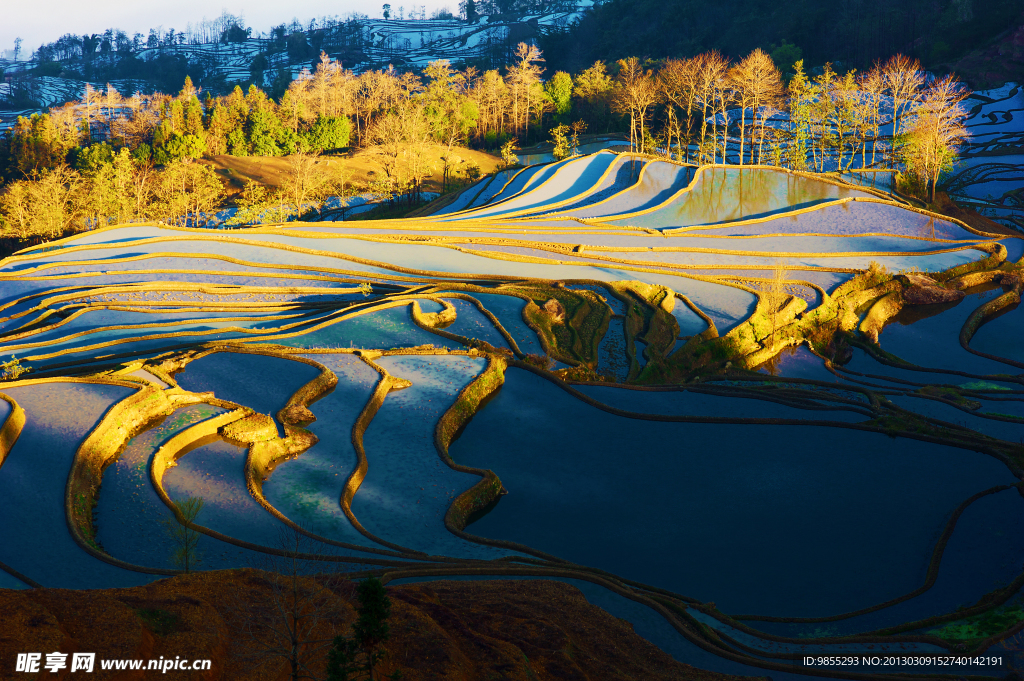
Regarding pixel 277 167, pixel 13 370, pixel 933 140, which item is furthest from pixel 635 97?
pixel 13 370

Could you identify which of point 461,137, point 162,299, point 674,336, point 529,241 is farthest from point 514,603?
point 461,137

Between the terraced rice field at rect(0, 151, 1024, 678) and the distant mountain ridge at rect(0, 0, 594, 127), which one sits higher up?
the distant mountain ridge at rect(0, 0, 594, 127)

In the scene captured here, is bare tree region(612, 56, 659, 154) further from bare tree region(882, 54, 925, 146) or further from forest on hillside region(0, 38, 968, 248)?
bare tree region(882, 54, 925, 146)

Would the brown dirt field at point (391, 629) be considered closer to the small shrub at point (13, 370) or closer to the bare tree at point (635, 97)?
the small shrub at point (13, 370)

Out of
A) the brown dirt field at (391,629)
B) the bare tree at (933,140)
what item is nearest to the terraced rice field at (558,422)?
the brown dirt field at (391,629)

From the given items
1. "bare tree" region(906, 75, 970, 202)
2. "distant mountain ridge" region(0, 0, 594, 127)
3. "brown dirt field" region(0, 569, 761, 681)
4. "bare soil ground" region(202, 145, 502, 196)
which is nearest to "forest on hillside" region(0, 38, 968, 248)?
"bare tree" region(906, 75, 970, 202)

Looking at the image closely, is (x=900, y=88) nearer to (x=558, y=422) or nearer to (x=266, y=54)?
(x=558, y=422)

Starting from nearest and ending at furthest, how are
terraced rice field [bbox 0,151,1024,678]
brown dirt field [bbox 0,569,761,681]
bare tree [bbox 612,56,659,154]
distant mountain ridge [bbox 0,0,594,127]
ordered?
brown dirt field [bbox 0,569,761,681]
terraced rice field [bbox 0,151,1024,678]
bare tree [bbox 612,56,659,154]
distant mountain ridge [bbox 0,0,594,127]
